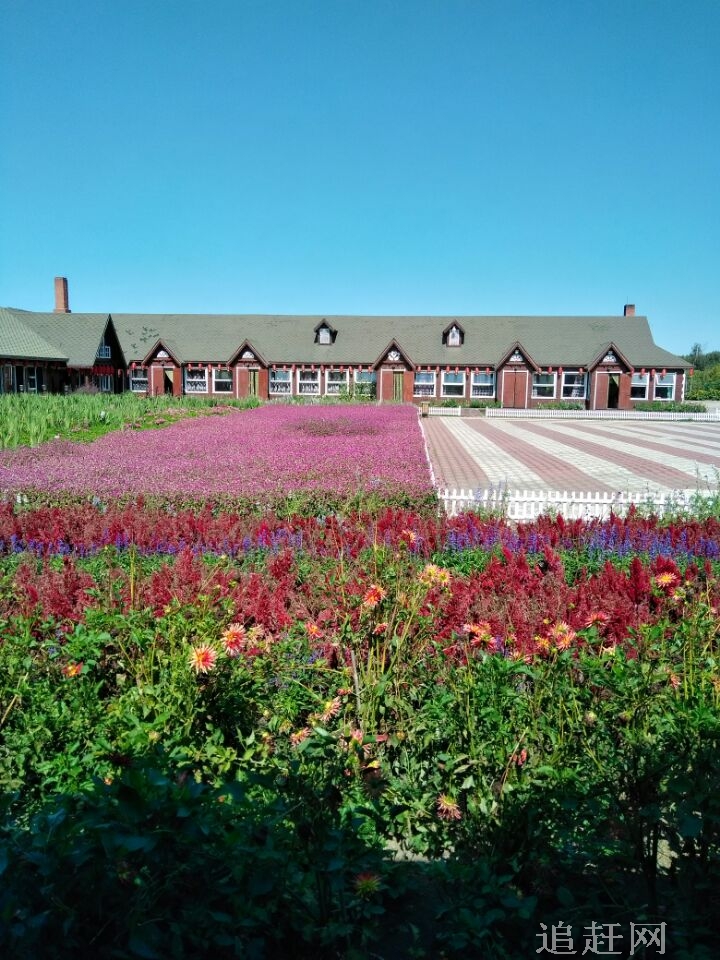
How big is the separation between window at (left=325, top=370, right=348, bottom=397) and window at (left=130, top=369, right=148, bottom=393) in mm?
12407

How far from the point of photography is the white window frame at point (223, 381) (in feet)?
147

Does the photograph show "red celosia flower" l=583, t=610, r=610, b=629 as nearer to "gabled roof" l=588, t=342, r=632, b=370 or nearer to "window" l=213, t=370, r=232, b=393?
"gabled roof" l=588, t=342, r=632, b=370

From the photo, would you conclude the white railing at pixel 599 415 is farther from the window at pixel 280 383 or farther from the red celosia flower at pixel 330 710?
the red celosia flower at pixel 330 710

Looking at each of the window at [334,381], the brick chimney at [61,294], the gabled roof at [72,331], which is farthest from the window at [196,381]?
the brick chimney at [61,294]

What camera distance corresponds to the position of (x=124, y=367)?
4500 centimetres

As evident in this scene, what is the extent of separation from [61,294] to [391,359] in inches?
1028

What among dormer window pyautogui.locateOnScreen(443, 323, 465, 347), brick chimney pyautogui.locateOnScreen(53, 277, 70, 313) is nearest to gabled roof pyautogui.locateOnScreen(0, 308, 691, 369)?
dormer window pyautogui.locateOnScreen(443, 323, 465, 347)

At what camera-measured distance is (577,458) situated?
55.7 ft

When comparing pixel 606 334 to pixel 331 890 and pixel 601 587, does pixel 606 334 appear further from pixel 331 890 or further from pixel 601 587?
pixel 331 890

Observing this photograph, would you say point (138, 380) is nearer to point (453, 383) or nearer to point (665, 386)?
point (453, 383)

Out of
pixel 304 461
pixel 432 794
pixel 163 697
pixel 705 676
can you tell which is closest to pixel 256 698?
pixel 163 697

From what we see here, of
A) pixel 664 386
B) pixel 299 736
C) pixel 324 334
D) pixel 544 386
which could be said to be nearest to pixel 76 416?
pixel 299 736

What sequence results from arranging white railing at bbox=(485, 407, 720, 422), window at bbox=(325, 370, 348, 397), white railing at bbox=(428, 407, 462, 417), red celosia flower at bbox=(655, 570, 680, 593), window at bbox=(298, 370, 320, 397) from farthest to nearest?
window at bbox=(298, 370, 320, 397) → window at bbox=(325, 370, 348, 397) → white railing at bbox=(428, 407, 462, 417) → white railing at bbox=(485, 407, 720, 422) → red celosia flower at bbox=(655, 570, 680, 593)

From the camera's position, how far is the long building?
139 ft
